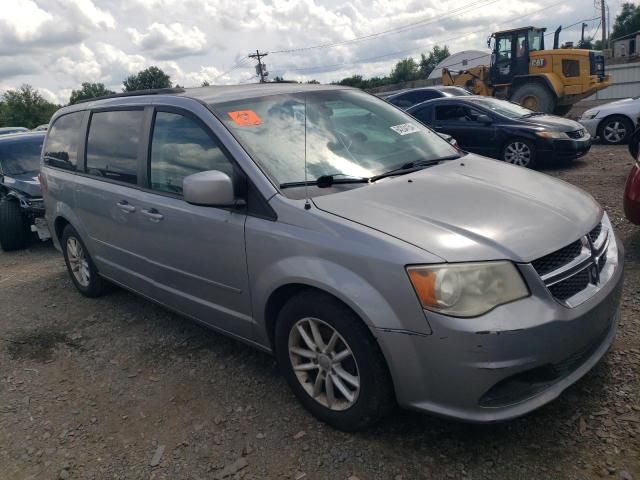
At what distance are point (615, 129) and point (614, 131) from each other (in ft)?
0.14

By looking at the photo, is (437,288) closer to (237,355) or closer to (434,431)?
(434,431)

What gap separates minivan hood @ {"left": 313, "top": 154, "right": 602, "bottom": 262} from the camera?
230 centimetres

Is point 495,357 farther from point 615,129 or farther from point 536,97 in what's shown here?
point 536,97

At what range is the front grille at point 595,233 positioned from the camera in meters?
2.67

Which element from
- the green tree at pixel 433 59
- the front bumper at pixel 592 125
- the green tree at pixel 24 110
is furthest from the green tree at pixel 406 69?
the front bumper at pixel 592 125

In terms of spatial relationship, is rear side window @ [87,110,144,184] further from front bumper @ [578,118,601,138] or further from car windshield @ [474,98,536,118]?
front bumper @ [578,118,601,138]

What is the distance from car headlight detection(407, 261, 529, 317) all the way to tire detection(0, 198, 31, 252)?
6883mm

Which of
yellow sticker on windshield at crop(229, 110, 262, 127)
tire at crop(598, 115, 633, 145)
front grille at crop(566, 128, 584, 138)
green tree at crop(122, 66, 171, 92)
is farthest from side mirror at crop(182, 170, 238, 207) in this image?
green tree at crop(122, 66, 171, 92)

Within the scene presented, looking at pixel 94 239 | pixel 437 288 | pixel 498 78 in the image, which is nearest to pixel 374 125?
pixel 437 288

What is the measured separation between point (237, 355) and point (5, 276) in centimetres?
414

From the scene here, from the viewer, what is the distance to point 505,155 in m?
9.38

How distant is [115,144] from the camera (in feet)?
13.3

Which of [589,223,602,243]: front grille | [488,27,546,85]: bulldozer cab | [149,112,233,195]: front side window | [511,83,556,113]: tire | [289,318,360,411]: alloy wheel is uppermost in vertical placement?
[488,27,546,85]: bulldozer cab

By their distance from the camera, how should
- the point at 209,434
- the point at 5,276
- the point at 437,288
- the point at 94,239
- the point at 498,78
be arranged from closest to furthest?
the point at 437,288, the point at 209,434, the point at 94,239, the point at 5,276, the point at 498,78
